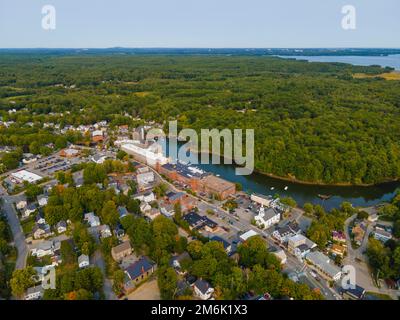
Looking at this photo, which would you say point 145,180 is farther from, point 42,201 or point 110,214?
point 42,201

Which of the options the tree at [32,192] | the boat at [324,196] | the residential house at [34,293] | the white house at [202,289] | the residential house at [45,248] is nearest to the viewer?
the white house at [202,289]

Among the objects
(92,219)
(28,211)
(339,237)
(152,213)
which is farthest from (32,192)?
(339,237)

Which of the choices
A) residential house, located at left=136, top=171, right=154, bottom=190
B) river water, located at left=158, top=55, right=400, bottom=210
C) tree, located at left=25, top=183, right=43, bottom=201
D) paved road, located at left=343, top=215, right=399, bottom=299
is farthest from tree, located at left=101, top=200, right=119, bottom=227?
paved road, located at left=343, top=215, right=399, bottom=299

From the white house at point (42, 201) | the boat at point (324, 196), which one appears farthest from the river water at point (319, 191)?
the white house at point (42, 201)

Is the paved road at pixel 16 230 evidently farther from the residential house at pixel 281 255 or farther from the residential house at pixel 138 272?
the residential house at pixel 281 255

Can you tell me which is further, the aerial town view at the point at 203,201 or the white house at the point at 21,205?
the white house at the point at 21,205
